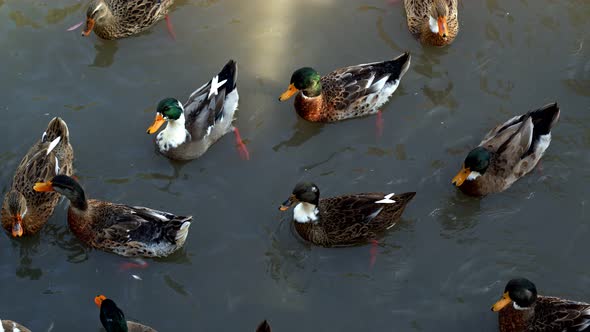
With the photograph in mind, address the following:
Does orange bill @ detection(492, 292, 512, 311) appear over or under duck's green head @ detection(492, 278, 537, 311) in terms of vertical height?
under

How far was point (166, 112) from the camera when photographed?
823cm

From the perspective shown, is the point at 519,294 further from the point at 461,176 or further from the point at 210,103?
the point at 210,103

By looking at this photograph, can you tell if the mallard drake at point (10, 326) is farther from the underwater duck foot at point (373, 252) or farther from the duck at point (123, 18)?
the duck at point (123, 18)

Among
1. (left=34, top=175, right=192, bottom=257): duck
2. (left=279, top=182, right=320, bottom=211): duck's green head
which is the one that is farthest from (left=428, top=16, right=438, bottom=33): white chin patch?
(left=34, top=175, right=192, bottom=257): duck

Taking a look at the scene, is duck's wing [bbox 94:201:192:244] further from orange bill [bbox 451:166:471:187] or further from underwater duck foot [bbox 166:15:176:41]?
underwater duck foot [bbox 166:15:176:41]

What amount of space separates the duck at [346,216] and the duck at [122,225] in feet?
3.56

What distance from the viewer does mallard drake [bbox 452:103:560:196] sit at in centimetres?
802

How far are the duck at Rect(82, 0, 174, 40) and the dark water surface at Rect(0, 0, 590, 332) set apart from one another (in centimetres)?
15

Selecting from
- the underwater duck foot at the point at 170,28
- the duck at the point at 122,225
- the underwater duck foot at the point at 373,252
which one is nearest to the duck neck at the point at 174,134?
the duck at the point at 122,225

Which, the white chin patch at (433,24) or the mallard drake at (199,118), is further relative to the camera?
the white chin patch at (433,24)

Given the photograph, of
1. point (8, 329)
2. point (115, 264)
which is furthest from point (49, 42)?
point (8, 329)

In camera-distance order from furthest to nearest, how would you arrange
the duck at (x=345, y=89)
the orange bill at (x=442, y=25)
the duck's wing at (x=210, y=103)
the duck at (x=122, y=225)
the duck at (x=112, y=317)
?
the orange bill at (x=442, y=25)
the duck at (x=345, y=89)
the duck's wing at (x=210, y=103)
the duck at (x=122, y=225)
the duck at (x=112, y=317)

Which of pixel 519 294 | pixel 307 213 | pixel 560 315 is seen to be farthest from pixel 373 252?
pixel 560 315

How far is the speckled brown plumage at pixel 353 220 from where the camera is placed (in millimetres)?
7730
